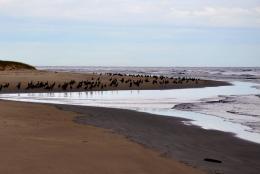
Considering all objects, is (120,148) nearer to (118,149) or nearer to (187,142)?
(118,149)

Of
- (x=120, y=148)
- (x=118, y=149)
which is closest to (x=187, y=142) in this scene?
(x=120, y=148)

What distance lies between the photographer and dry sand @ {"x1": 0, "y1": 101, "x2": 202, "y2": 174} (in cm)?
752

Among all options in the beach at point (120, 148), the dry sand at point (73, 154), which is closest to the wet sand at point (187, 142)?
the beach at point (120, 148)

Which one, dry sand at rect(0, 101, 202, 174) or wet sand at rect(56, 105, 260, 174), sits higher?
dry sand at rect(0, 101, 202, 174)

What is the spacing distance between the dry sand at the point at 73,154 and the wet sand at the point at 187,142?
2.20ft

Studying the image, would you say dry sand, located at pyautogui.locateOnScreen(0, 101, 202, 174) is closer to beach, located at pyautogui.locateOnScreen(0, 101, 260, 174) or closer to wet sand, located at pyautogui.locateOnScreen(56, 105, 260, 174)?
beach, located at pyautogui.locateOnScreen(0, 101, 260, 174)

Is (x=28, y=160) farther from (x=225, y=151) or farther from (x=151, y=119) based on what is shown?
(x=151, y=119)

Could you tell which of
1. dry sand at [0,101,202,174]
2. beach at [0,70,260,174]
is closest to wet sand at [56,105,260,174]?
beach at [0,70,260,174]

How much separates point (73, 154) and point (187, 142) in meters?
4.23

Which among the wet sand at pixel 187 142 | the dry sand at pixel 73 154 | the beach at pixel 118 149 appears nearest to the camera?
the dry sand at pixel 73 154

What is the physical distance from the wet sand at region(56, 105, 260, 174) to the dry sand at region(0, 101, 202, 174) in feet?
2.20

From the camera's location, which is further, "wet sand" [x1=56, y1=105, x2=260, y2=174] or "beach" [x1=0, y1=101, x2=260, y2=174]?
"wet sand" [x1=56, y1=105, x2=260, y2=174]

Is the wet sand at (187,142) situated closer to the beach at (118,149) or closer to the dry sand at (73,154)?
the beach at (118,149)

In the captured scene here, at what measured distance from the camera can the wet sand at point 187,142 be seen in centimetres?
927
